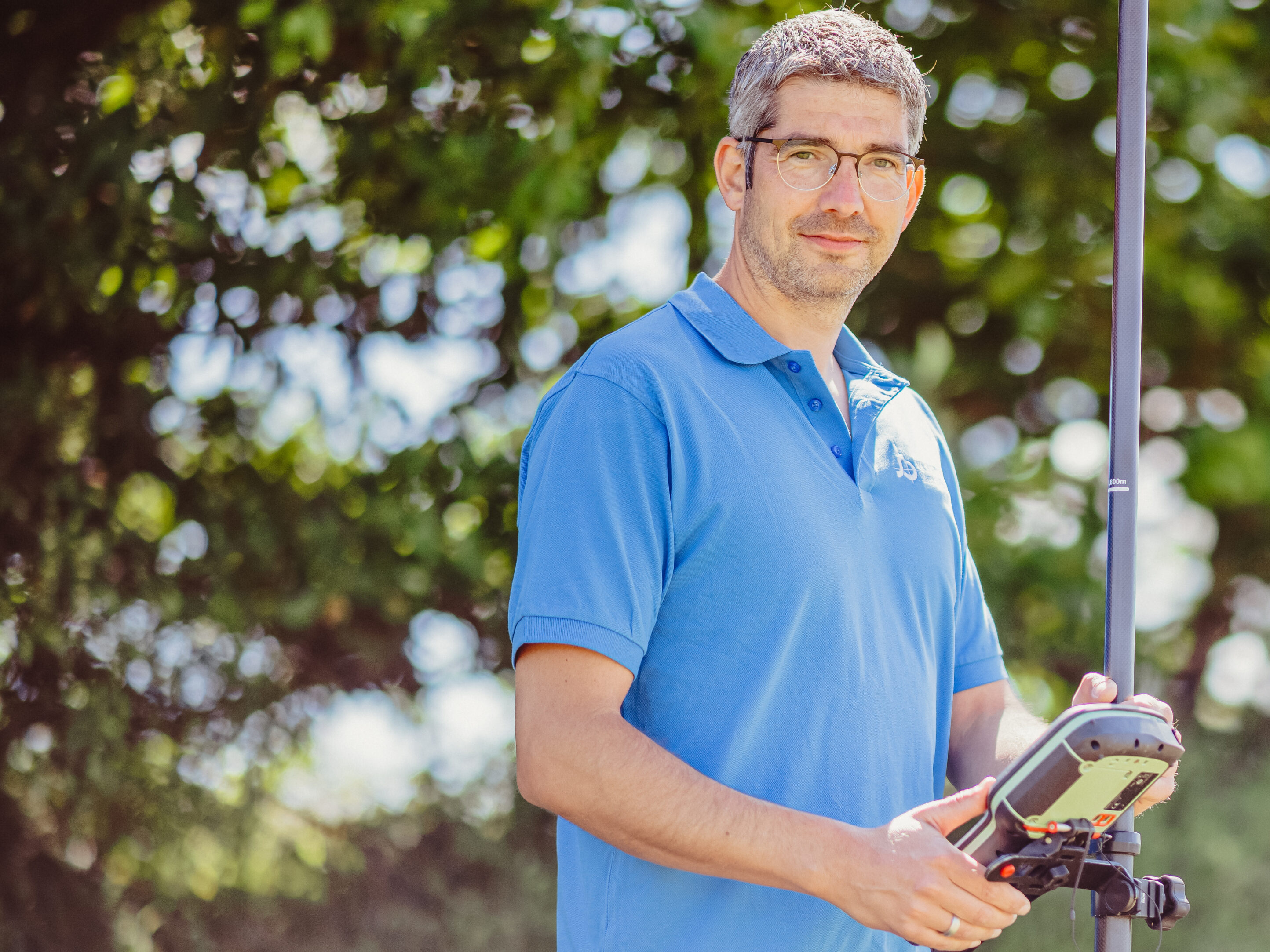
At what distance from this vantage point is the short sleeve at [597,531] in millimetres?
1226

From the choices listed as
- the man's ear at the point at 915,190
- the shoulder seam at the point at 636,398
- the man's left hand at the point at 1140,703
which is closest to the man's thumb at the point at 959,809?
the man's left hand at the point at 1140,703

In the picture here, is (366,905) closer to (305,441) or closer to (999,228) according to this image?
(305,441)

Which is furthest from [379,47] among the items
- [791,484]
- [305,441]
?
[791,484]

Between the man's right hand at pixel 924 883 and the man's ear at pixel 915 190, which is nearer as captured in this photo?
the man's right hand at pixel 924 883

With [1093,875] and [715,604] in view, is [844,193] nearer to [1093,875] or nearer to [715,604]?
[715,604]

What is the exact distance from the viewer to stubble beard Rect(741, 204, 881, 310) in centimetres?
151

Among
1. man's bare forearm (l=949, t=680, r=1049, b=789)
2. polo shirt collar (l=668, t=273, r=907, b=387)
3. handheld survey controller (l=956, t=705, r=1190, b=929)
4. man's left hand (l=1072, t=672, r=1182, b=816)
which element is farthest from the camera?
man's bare forearm (l=949, t=680, r=1049, b=789)

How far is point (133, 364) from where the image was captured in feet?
11.7

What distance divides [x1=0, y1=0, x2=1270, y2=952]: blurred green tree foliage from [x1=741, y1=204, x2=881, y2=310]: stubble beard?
4.87ft

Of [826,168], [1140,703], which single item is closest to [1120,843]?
[1140,703]

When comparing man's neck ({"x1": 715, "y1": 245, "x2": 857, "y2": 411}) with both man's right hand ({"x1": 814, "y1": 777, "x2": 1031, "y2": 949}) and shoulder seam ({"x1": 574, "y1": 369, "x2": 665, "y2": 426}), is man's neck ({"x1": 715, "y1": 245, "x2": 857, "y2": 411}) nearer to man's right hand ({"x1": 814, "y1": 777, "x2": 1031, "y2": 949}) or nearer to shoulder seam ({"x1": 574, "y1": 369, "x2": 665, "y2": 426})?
shoulder seam ({"x1": 574, "y1": 369, "x2": 665, "y2": 426})

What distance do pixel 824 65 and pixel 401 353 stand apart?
209 cm

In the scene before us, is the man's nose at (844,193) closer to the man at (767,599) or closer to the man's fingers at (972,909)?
the man at (767,599)

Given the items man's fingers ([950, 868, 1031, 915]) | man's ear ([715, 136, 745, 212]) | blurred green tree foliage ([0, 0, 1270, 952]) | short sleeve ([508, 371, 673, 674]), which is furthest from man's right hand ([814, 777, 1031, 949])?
blurred green tree foliage ([0, 0, 1270, 952])
